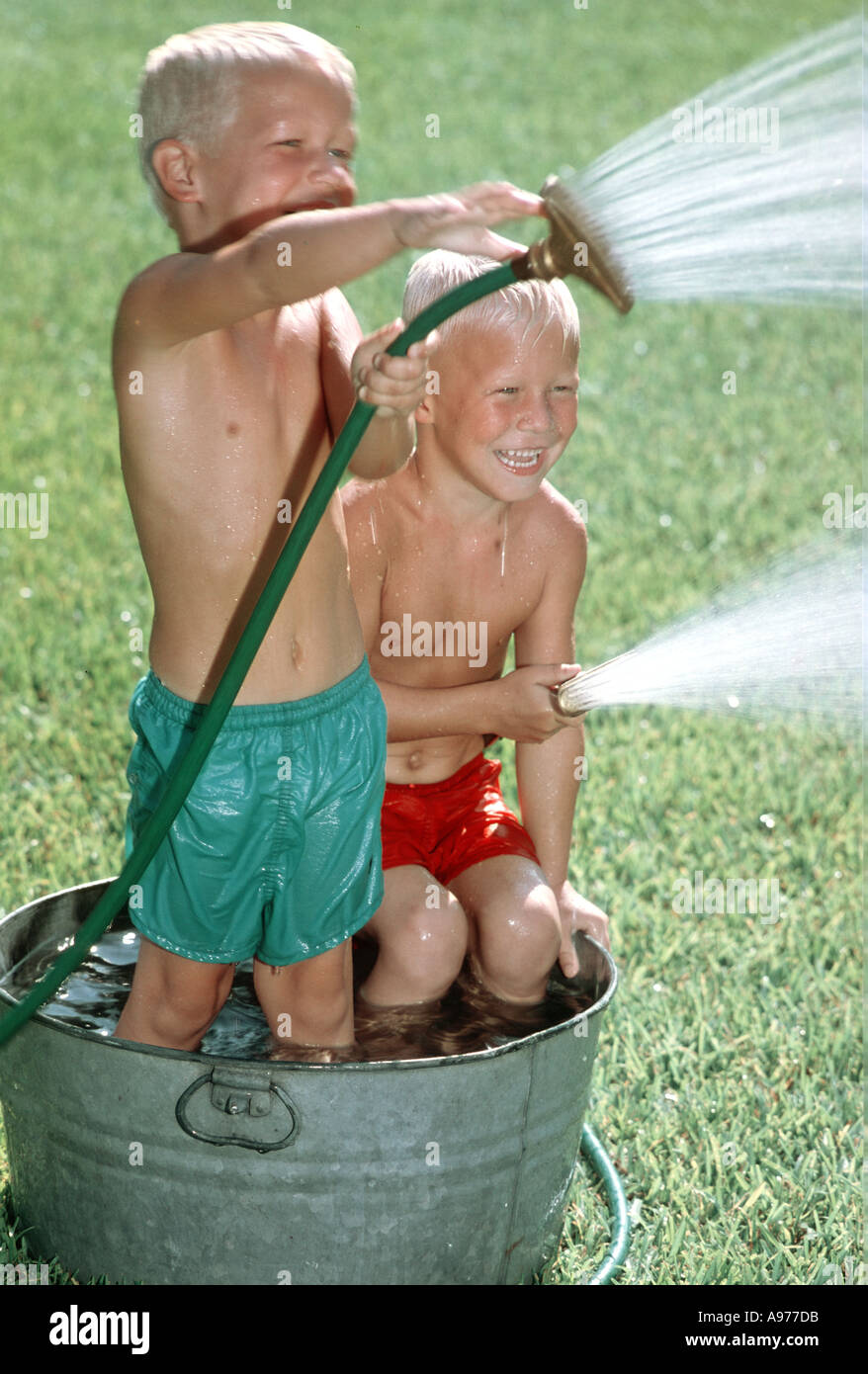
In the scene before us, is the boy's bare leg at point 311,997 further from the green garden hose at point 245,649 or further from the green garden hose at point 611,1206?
the green garden hose at point 611,1206

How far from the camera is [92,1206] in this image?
1870 millimetres

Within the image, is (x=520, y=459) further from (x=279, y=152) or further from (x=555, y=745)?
(x=279, y=152)

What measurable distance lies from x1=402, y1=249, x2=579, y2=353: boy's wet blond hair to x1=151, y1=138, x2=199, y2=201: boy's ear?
0.38m

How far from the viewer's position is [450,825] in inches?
94.9

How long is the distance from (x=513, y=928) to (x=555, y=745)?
1.07 ft

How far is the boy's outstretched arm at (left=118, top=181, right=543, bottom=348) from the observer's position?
1.36 meters

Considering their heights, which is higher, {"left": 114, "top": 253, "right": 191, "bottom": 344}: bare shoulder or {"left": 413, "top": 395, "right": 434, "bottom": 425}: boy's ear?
{"left": 114, "top": 253, "right": 191, "bottom": 344}: bare shoulder

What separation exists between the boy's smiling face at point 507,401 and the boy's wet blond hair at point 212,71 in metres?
0.46

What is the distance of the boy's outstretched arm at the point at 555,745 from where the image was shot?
2367mm

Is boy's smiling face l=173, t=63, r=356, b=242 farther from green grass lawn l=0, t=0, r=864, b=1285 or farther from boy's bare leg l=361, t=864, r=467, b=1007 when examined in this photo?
boy's bare leg l=361, t=864, r=467, b=1007

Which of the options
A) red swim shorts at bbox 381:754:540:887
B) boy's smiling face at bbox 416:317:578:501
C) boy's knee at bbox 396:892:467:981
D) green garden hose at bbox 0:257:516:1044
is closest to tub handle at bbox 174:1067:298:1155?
green garden hose at bbox 0:257:516:1044

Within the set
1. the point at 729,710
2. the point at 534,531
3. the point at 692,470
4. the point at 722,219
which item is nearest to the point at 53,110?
the point at 692,470

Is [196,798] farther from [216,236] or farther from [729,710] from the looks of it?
[729,710]
